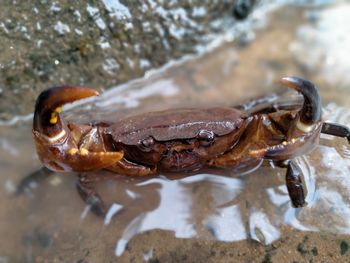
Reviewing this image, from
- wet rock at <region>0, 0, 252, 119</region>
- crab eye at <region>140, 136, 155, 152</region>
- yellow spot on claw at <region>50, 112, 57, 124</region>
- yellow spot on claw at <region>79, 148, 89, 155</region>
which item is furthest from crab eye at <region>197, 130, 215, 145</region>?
wet rock at <region>0, 0, 252, 119</region>

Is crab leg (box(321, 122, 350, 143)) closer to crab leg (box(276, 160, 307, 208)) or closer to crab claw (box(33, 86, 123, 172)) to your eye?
crab leg (box(276, 160, 307, 208))

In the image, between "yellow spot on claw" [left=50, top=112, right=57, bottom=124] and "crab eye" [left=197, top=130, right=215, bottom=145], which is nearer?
"yellow spot on claw" [left=50, top=112, right=57, bottom=124]

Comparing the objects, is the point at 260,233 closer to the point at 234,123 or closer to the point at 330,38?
the point at 234,123

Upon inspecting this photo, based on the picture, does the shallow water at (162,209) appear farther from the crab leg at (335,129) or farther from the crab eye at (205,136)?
the crab eye at (205,136)

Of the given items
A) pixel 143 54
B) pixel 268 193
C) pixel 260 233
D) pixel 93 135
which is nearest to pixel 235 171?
pixel 268 193

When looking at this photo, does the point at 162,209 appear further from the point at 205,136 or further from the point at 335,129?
the point at 335,129

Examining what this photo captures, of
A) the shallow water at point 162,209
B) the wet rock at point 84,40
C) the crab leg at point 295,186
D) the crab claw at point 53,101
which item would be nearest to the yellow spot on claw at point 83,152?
the crab claw at point 53,101
